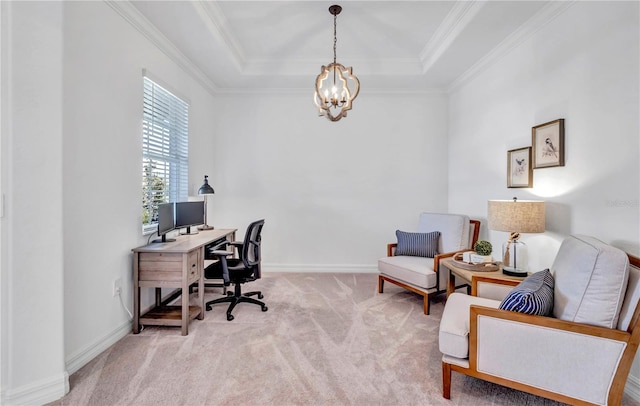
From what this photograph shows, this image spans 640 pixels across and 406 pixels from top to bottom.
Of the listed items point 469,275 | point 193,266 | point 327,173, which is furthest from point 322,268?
point 469,275

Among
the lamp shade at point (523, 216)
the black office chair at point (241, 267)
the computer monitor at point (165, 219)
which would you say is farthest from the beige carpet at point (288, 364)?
the lamp shade at point (523, 216)

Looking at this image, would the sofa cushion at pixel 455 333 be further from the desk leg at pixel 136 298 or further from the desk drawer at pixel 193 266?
the desk leg at pixel 136 298

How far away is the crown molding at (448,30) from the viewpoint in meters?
2.61

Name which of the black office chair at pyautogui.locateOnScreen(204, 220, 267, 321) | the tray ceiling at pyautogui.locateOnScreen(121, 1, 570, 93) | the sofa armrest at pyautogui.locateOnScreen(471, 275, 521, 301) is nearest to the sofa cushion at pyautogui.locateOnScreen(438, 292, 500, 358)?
the sofa armrest at pyautogui.locateOnScreen(471, 275, 521, 301)

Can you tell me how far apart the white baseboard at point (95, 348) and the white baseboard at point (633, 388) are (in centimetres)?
359

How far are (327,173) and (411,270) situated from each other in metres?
1.98

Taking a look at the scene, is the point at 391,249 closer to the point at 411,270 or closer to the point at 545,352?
the point at 411,270

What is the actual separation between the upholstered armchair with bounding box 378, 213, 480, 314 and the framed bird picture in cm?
107

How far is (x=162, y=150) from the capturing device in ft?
10.2

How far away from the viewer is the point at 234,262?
116 inches

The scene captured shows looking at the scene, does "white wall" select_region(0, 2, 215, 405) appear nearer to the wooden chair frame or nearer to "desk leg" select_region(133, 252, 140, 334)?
"desk leg" select_region(133, 252, 140, 334)

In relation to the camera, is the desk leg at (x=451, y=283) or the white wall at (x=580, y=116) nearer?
the white wall at (x=580, y=116)

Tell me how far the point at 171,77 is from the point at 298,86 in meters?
1.72

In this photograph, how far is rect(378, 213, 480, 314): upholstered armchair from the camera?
10.0ft
